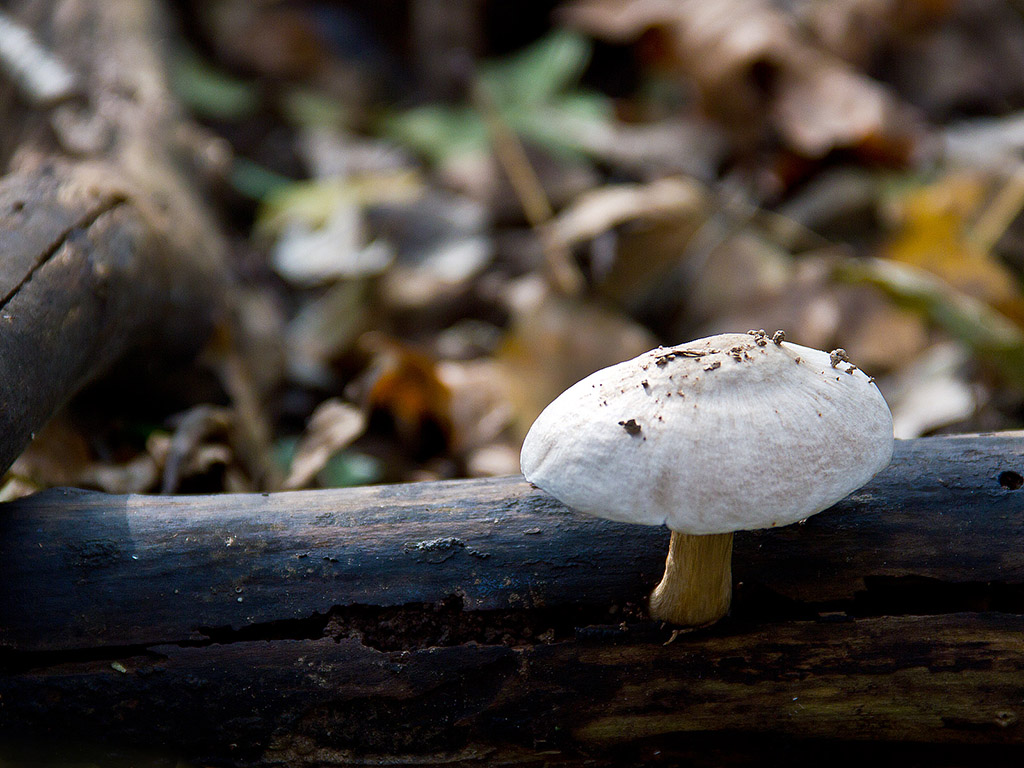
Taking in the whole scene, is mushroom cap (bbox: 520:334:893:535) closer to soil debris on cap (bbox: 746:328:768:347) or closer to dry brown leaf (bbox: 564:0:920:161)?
soil debris on cap (bbox: 746:328:768:347)

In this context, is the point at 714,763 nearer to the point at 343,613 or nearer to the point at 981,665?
the point at 981,665

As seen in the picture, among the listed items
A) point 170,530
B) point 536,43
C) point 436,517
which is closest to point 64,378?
point 170,530

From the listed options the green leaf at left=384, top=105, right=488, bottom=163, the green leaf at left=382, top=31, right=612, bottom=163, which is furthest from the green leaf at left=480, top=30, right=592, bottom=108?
the green leaf at left=384, top=105, right=488, bottom=163

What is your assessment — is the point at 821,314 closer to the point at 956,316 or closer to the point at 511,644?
the point at 956,316

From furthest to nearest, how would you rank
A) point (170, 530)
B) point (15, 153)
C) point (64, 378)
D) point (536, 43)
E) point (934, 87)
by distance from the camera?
point (536, 43) < point (934, 87) < point (15, 153) < point (64, 378) < point (170, 530)

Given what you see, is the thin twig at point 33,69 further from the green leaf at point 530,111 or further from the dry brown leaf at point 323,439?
the green leaf at point 530,111

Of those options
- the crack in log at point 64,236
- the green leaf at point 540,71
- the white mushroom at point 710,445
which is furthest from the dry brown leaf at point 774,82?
the crack in log at point 64,236

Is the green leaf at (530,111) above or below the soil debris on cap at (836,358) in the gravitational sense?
above
